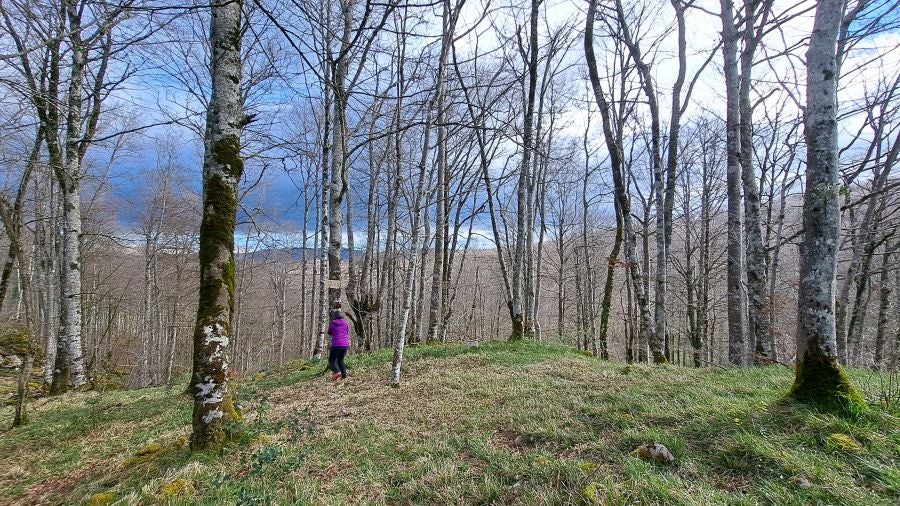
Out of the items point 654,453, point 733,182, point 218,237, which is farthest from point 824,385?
point 733,182

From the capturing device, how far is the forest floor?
2510 millimetres

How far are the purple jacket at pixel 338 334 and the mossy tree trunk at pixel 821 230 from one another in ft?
22.6

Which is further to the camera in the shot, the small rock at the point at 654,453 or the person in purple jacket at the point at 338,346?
the person in purple jacket at the point at 338,346

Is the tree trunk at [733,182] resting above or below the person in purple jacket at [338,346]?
above

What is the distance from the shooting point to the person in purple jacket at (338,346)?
7.65 m

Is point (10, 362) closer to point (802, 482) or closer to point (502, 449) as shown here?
point (502, 449)

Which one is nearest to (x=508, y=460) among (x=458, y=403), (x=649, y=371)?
(x=458, y=403)

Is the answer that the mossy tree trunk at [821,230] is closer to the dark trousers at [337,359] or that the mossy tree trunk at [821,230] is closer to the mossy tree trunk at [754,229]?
the mossy tree trunk at [754,229]

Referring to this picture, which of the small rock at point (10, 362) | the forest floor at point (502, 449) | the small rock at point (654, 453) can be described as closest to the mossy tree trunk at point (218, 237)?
the forest floor at point (502, 449)

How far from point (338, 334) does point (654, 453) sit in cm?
621

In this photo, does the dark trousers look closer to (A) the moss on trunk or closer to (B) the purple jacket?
(B) the purple jacket

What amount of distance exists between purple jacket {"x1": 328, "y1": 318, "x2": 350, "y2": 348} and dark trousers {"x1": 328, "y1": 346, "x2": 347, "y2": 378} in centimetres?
10

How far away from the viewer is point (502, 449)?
352 cm

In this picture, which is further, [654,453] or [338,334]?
[338,334]
